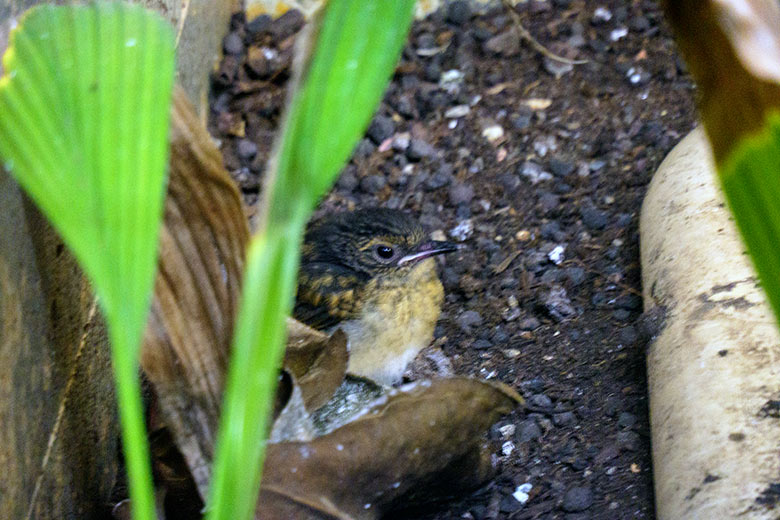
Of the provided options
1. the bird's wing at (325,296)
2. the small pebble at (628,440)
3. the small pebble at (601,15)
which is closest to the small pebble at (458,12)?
the small pebble at (601,15)

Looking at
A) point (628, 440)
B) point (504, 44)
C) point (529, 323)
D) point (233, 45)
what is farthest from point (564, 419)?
point (233, 45)

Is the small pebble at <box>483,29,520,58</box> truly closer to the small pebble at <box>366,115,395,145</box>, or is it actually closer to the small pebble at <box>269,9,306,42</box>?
the small pebble at <box>366,115,395,145</box>

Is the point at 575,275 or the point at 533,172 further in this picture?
the point at 533,172

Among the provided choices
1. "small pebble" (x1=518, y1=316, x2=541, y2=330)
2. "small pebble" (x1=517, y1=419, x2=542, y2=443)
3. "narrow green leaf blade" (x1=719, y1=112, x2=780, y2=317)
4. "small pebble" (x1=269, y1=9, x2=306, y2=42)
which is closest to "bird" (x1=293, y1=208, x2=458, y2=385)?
"small pebble" (x1=518, y1=316, x2=541, y2=330)

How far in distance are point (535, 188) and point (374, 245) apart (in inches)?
44.6

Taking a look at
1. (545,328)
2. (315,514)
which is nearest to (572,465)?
(545,328)

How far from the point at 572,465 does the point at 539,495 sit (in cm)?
18

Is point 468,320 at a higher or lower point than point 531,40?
lower

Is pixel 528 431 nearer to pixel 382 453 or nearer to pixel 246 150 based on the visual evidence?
pixel 382 453

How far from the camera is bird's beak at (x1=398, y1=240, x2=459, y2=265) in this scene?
161 inches

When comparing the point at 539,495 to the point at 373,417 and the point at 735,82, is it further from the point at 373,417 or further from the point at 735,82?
the point at 735,82

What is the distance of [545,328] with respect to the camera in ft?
13.0

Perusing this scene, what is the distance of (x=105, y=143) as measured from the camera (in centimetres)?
163

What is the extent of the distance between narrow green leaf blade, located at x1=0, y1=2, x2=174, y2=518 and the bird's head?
7.62ft
